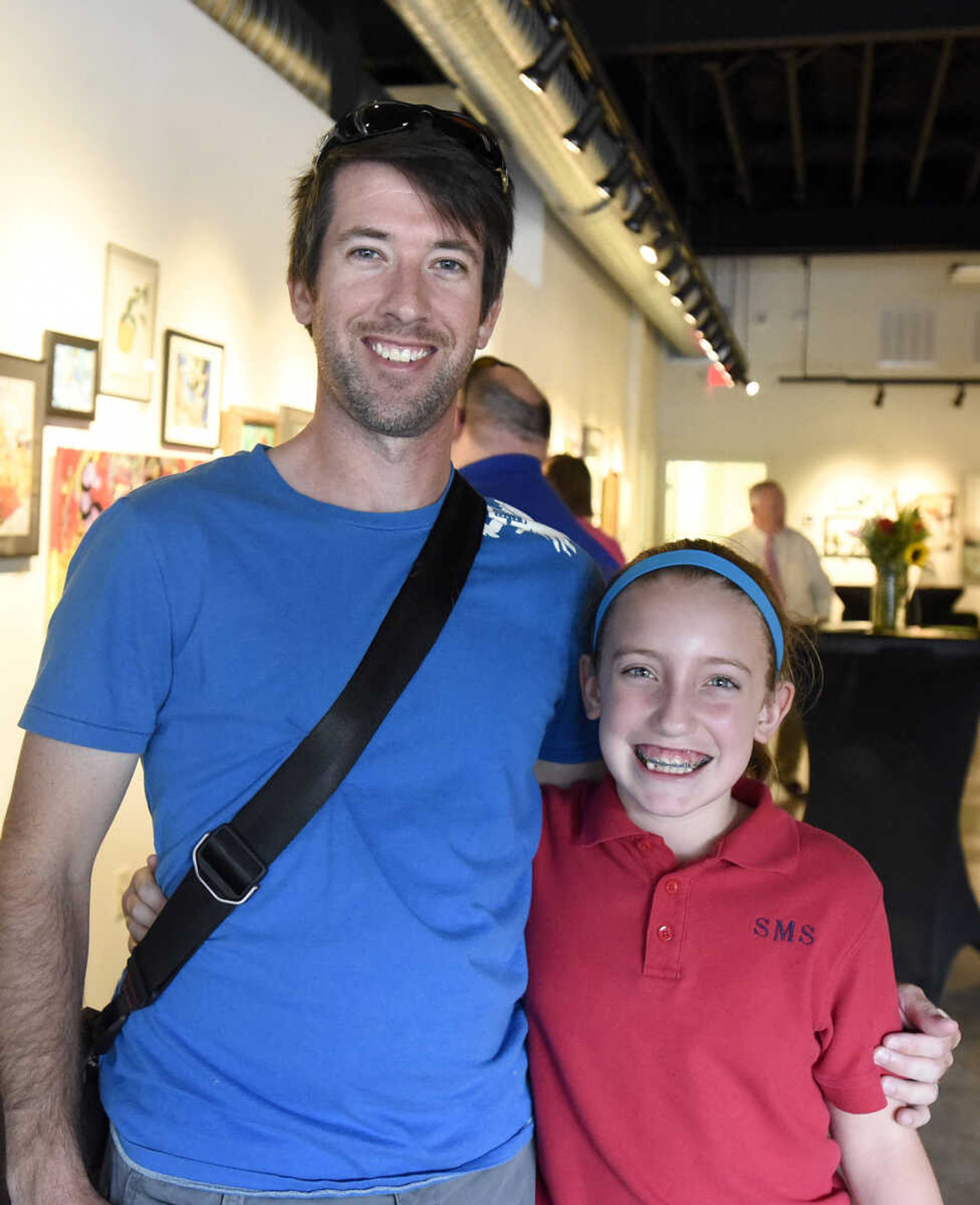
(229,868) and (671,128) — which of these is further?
(671,128)

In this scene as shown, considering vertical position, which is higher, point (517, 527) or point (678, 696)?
point (517, 527)

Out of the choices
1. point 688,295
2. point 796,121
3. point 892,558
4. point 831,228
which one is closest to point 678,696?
point 892,558

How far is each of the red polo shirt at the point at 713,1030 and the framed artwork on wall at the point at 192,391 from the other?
2974mm

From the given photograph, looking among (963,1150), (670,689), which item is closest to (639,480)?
(963,1150)

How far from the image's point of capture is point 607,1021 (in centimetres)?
155

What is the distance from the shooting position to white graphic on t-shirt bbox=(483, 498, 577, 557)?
5.38ft

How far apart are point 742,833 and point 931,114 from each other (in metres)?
8.81

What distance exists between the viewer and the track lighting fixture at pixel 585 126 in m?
6.04

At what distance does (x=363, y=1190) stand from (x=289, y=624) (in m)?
0.61

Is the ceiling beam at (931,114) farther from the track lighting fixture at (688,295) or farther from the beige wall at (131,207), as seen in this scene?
the beige wall at (131,207)

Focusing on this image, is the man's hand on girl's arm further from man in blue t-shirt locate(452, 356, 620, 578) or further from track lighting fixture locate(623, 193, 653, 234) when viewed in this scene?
track lighting fixture locate(623, 193, 653, 234)

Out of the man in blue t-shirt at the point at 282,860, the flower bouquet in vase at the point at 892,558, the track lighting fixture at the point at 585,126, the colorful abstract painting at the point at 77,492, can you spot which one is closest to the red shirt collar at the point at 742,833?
the man in blue t-shirt at the point at 282,860

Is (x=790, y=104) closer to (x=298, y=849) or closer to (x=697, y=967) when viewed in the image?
(x=697, y=967)

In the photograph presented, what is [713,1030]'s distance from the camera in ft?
4.97
